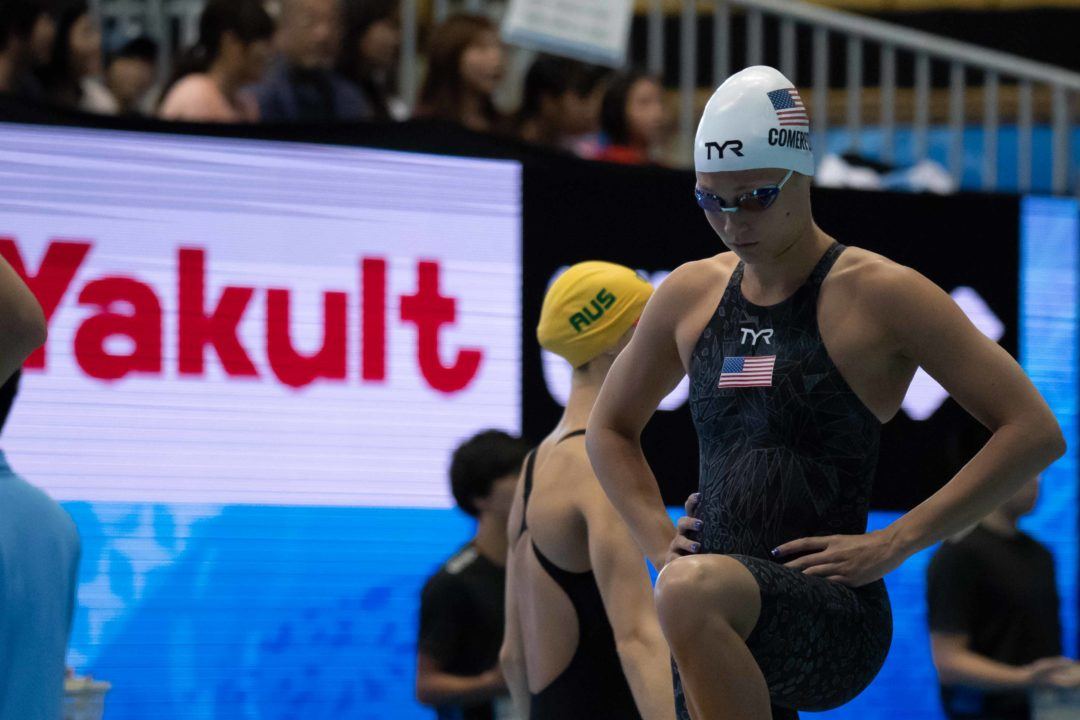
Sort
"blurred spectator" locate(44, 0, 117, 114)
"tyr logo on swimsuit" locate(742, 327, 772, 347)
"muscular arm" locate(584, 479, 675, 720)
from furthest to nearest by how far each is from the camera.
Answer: "blurred spectator" locate(44, 0, 117, 114) < "muscular arm" locate(584, 479, 675, 720) < "tyr logo on swimsuit" locate(742, 327, 772, 347)

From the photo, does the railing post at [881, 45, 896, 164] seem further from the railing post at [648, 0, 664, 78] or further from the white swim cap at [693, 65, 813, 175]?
the white swim cap at [693, 65, 813, 175]

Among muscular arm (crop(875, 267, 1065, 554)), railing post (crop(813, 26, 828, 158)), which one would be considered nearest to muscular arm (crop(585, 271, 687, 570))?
muscular arm (crop(875, 267, 1065, 554))

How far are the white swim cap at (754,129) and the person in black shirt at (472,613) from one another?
111 inches

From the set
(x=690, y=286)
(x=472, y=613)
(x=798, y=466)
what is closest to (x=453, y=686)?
(x=472, y=613)

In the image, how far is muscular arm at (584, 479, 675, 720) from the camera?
144 inches

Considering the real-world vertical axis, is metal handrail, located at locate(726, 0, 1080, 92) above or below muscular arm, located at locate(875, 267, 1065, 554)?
above

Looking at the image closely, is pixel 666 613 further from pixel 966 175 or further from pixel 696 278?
pixel 966 175

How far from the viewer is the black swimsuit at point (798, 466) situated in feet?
9.53

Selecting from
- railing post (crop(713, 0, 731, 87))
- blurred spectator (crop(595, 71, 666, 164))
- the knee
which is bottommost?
the knee

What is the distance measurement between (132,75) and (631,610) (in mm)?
4602

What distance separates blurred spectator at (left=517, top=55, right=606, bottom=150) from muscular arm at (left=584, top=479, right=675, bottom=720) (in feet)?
12.5

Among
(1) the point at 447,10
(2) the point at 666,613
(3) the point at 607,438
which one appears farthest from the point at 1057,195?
(2) the point at 666,613

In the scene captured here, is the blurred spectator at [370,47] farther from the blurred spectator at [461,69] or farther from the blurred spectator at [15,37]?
the blurred spectator at [15,37]

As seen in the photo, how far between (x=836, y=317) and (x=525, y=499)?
Result: 55.7 inches
